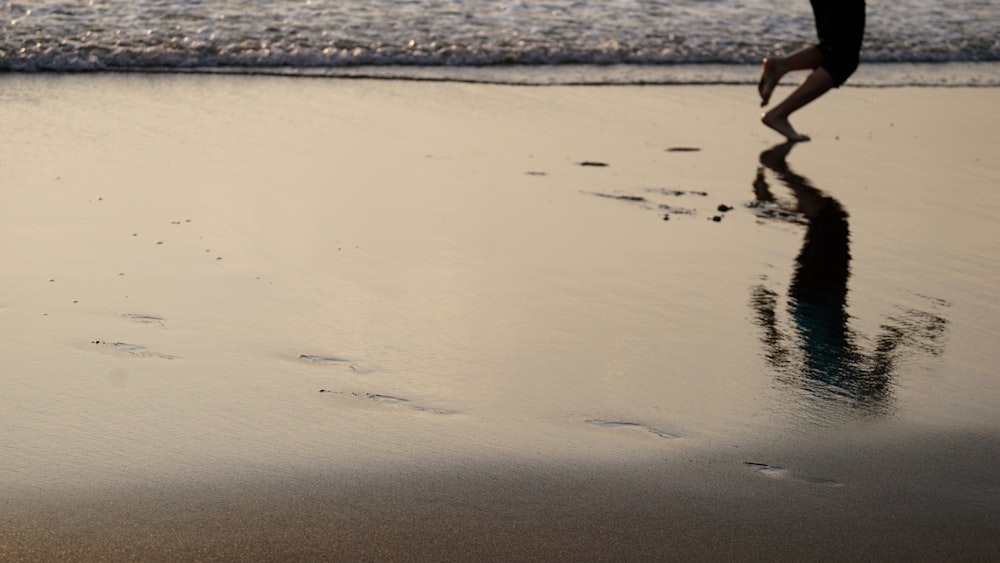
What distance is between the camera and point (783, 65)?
6477mm

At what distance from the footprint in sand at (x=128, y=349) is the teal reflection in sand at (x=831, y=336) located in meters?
1.51

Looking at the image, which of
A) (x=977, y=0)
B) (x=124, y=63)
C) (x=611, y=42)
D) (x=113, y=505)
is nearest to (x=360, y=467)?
(x=113, y=505)

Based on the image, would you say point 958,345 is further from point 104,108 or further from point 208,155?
point 104,108

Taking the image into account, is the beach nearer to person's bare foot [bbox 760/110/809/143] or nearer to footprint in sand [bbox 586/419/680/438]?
footprint in sand [bbox 586/419/680/438]

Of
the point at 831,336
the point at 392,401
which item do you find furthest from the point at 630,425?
the point at 831,336

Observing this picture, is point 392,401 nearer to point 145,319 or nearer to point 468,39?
point 145,319

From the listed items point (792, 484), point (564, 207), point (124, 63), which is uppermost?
point (124, 63)

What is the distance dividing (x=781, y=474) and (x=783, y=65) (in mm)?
4113

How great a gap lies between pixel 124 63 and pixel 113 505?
5685 mm

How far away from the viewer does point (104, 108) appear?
634 centimetres

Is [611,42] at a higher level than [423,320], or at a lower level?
higher

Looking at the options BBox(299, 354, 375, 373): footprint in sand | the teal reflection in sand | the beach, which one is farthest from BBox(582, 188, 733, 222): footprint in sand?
BBox(299, 354, 375, 373): footprint in sand

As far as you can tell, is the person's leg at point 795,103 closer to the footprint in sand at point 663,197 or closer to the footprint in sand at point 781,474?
the footprint in sand at point 663,197

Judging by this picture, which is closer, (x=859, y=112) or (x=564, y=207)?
(x=564, y=207)
